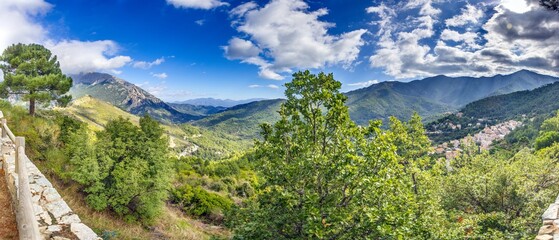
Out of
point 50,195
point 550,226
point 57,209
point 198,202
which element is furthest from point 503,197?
point 198,202

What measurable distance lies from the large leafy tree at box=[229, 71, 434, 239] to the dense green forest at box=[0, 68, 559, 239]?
0.03 metres

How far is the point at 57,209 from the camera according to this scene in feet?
23.7

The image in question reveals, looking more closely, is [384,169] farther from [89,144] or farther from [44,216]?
[89,144]

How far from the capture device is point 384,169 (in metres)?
8.03

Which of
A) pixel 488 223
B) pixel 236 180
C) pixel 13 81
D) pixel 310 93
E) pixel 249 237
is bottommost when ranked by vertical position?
pixel 236 180

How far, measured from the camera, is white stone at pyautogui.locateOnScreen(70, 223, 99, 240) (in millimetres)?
6199

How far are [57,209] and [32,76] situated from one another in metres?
28.8

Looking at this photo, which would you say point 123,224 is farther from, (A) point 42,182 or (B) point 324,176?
(B) point 324,176

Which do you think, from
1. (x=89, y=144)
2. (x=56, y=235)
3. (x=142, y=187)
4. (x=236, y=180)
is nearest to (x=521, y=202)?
(x=56, y=235)

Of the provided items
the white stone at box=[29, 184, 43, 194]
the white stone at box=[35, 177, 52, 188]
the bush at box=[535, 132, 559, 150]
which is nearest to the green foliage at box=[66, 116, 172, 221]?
the white stone at box=[35, 177, 52, 188]

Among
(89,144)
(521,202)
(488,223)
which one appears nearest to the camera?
(488,223)

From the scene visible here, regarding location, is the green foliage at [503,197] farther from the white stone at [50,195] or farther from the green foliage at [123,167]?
the green foliage at [123,167]

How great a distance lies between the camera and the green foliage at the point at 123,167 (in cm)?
2016

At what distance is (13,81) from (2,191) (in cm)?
2468
